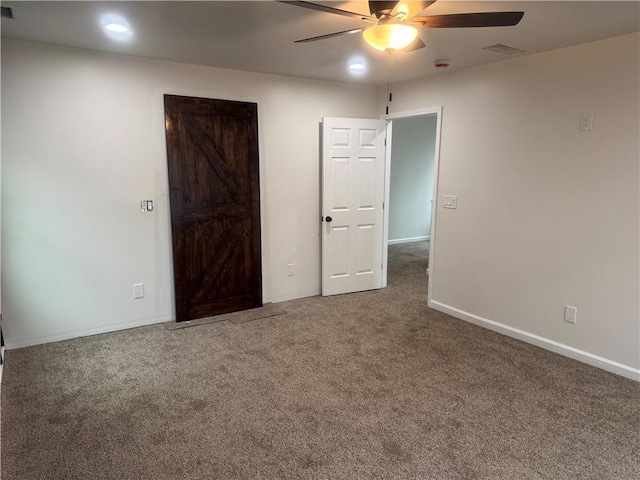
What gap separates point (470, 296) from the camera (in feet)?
13.1

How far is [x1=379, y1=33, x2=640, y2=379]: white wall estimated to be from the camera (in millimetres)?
2871

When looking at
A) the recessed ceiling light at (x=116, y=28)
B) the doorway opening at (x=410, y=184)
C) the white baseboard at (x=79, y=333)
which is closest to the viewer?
the recessed ceiling light at (x=116, y=28)

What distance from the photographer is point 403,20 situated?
212 centimetres

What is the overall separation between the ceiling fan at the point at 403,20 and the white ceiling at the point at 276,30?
28cm

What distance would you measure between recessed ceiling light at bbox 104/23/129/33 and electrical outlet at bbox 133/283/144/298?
2125mm

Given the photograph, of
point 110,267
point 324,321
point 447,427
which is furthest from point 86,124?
point 447,427

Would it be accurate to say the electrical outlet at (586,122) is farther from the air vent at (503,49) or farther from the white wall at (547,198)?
A: the air vent at (503,49)

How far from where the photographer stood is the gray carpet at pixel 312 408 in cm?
205

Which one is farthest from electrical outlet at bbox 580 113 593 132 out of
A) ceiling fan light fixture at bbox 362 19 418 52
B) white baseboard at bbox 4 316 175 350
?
white baseboard at bbox 4 316 175 350

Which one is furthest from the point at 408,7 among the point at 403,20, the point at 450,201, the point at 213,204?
the point at 213,204

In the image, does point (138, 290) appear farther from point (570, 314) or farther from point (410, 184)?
point (410, 184)

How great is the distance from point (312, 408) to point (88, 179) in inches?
104

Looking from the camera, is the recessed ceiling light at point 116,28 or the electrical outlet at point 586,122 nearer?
the recessed ceiling light at point 116,28

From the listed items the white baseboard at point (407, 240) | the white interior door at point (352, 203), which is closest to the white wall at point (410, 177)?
the white baseboard at point (407, 240)
